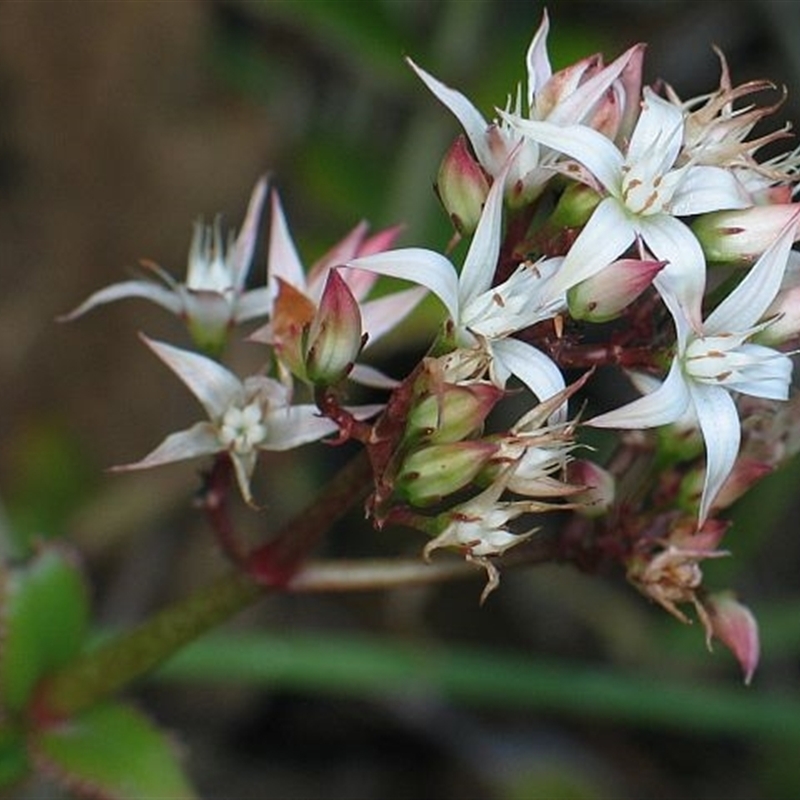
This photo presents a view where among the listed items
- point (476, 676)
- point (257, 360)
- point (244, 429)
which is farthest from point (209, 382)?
point (257, 360)

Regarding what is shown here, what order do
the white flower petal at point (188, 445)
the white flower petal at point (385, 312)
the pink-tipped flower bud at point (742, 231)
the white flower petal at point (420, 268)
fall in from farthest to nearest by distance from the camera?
1. the white flower petal at point (385, 312)
2. the white flower petal at point (188, 445)
3. the pink-tipped flower bud at point (742, 231)
4. the white flower petal at point (420, 268)

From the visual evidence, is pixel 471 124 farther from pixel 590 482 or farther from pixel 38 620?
pixel 38 620

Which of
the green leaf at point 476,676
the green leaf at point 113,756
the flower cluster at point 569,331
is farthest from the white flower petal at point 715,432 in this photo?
the green leaf at point 476,676

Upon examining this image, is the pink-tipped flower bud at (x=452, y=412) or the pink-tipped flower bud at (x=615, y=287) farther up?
the pink-tipped flower bud at (x=615, y=287)

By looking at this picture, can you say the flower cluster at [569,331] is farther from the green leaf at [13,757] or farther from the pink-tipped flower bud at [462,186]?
the green leaf at [13,757]

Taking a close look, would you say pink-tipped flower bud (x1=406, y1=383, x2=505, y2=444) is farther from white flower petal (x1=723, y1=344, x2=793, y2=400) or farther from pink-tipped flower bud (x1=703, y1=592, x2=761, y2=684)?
pink-tipped flower bud (x1=703, y1=592, x2=761, y2=684)
